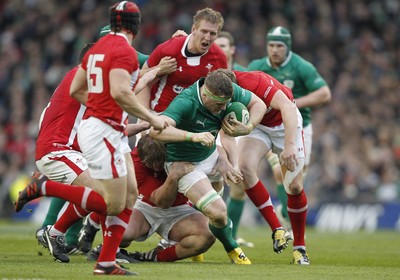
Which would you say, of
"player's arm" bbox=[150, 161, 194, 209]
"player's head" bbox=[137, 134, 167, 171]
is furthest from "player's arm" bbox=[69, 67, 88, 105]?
"player's arm" bbox=[150, 161, 194, 209]

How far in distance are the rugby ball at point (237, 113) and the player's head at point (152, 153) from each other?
30.8 inches

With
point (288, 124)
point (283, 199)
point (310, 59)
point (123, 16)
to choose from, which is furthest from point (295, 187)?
point (310, 59)

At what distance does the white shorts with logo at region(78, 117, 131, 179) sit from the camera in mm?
8672

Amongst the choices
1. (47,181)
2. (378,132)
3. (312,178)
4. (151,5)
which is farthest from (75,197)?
(151,5)

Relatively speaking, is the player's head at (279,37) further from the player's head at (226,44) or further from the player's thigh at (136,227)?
the player's thigh at (136,227)

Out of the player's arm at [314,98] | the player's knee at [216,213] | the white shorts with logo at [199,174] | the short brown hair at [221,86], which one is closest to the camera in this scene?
the short brown hair at [221,86]

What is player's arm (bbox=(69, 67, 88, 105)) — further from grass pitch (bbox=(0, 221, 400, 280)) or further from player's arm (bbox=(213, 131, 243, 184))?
player's arm (bbox=(213, 131, 243, 184))

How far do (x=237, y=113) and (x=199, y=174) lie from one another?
0.76 metres

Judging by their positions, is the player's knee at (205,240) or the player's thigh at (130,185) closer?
the player's thigh at (130,185)

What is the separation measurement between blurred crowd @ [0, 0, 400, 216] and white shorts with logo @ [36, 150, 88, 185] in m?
11.6

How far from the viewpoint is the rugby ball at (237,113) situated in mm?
10062

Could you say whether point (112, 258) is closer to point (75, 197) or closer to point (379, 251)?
point (75, 197)

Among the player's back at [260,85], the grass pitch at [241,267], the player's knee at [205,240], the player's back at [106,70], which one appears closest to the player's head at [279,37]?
the player's back at [260,85]

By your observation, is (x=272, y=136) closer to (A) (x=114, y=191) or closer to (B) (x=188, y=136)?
(B) (x=188, y=136)
